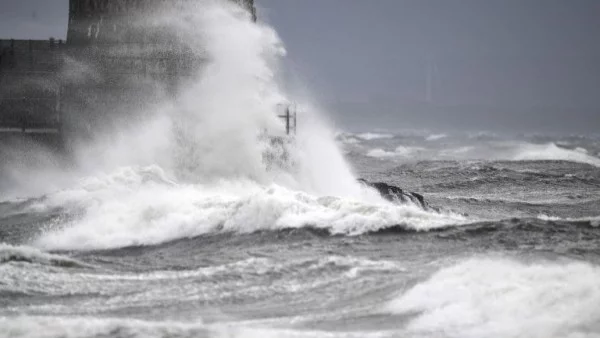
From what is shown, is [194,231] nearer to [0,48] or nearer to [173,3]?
[173,3]

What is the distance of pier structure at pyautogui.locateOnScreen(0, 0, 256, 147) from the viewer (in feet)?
93.5

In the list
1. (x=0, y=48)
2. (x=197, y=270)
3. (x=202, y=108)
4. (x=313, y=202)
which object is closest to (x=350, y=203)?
(x=313, y=202)

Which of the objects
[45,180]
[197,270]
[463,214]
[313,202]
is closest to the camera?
[197,270]

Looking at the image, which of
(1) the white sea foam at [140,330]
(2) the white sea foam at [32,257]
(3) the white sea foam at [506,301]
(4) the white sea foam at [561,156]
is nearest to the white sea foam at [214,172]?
(2) the white sea foam at [32,257]

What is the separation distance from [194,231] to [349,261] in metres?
3.55

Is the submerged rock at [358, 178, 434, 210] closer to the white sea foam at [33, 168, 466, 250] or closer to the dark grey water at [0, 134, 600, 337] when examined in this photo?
the white sea foam at [33, 168, 466, 250]

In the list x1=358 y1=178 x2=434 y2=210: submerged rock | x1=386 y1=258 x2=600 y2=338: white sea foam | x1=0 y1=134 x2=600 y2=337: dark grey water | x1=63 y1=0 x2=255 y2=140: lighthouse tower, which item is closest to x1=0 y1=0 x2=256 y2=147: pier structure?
x1=63 y1=0 x2=255 y2=140: lighthouse tower

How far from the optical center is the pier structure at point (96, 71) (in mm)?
28500

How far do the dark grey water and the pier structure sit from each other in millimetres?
12101

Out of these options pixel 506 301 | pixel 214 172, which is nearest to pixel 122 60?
pixel 214 172

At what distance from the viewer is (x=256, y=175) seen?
19.6 meters

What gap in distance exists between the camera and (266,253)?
11.8 metres

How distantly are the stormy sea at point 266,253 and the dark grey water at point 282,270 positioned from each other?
3 cm

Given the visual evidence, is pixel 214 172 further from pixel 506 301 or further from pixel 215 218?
pixel 506 301
